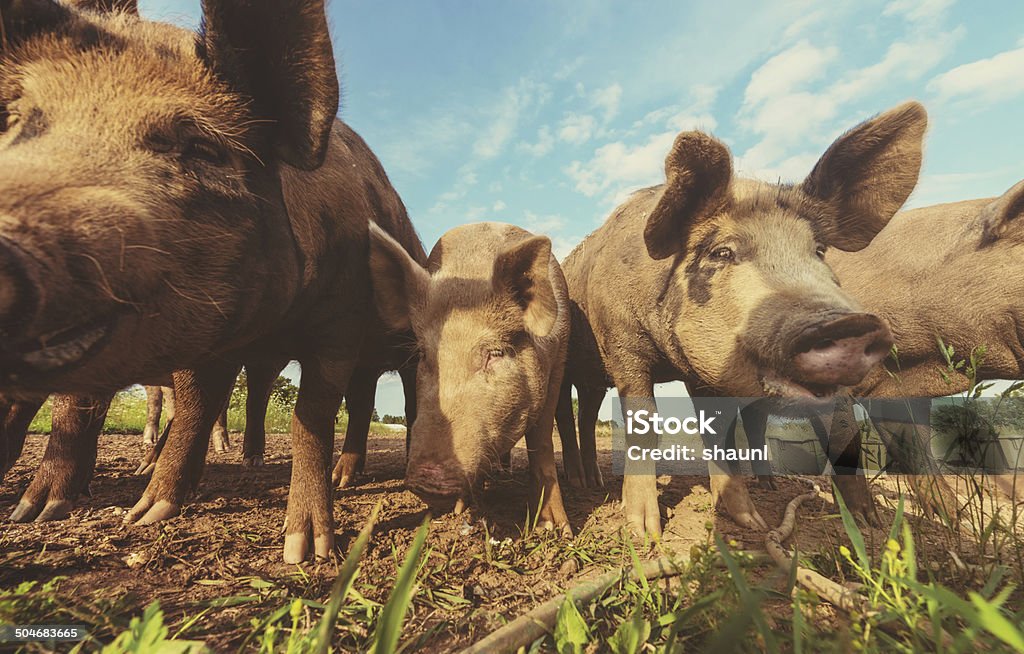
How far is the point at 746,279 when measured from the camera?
2.58 metres

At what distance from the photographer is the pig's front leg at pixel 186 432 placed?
110 inches

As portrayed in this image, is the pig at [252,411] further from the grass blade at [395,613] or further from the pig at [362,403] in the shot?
the grass blade at [395,613]

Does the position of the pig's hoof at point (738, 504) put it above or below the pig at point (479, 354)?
below

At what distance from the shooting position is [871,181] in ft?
9.71

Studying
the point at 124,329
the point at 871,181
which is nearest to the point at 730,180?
the point at 871,181

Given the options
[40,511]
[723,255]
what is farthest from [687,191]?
[40,511]

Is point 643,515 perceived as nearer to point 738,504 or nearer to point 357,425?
point 738,504

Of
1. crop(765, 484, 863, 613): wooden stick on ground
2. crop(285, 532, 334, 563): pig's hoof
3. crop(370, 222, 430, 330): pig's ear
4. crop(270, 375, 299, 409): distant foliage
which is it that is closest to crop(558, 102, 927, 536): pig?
crop(765, 484, 863, 613): wooden stick on ground

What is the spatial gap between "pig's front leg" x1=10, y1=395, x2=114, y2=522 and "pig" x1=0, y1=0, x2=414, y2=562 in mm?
1515

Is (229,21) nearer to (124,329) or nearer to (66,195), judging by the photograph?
(66,195)

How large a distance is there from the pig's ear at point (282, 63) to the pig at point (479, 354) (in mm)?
893

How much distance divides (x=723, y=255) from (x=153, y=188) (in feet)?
8.96

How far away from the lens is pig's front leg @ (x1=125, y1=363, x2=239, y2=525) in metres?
2.79

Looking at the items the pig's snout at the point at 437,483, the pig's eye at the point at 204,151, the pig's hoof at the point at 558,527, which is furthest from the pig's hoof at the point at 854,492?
the pig's eye at the point at 204,151
